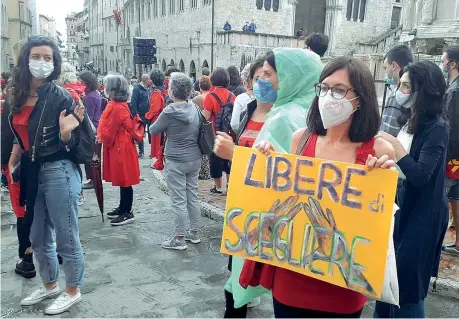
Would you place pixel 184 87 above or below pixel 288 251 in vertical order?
above

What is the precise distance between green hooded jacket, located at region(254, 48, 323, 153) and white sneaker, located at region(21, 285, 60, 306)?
2.28m

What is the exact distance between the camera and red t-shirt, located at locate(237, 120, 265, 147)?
10.0ft

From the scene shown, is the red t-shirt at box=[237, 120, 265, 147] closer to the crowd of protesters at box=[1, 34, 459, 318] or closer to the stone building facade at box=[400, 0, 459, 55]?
the crowd of protesters at box=[1, 34, 459, 318]

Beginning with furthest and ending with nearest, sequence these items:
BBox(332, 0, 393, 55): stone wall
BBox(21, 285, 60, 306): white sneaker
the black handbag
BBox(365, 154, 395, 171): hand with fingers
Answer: BBox(332, 0, 393, 55): stone wall, the black handbag, BBox(21, 285, 60, 306): white sneaker, BBox(365, 154, 395, 171): hand with fingers

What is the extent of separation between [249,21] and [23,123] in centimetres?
3168

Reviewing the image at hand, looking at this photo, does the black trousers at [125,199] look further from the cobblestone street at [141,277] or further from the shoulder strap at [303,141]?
the shoulder strap at [303,141]

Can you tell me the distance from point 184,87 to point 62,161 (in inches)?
69.8

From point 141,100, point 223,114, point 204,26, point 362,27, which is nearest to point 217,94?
point 223,114

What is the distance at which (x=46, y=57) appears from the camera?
321 cm

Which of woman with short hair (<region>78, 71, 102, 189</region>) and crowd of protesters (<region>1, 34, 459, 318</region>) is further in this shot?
woman with short hair (<region>78, 71, 102, 189</region>)

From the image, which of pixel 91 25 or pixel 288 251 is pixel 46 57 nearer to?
pixel 288 251

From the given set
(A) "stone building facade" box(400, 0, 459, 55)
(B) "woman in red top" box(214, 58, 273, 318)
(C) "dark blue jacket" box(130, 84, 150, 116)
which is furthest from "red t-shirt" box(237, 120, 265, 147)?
(A) "stone building facade" box(400, 0, 459, 55)

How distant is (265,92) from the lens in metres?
2.89

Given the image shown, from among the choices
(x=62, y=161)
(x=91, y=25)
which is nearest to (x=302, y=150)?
(x=62, y=161)
